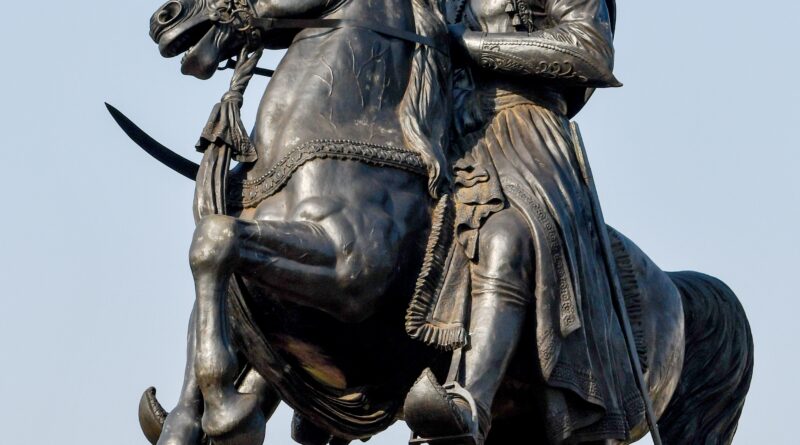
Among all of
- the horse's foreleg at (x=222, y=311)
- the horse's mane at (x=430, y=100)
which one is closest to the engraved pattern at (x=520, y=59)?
the horse's mane at (x=430, y=100)

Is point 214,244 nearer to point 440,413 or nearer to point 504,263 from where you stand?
point 440,413

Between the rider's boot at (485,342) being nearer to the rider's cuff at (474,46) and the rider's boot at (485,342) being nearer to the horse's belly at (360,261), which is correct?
the horse's belly at (360,261)

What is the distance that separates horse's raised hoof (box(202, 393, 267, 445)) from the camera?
1095cm

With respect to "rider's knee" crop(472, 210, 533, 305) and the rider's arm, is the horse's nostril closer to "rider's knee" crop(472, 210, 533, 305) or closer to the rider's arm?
the rider's arm

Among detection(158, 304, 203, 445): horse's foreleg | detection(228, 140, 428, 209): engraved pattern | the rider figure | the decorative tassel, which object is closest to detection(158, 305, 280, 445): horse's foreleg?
detection(158, 304, 203, 445): horse's foreleg

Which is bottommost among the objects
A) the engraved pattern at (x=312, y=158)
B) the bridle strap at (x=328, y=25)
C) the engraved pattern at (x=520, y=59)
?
the engraved pattern at (x=312, y=158)

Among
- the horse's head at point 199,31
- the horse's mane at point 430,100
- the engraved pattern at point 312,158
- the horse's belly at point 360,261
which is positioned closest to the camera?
the horse's belly at point 360,261

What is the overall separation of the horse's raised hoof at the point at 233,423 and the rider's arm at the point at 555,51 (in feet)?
7.76

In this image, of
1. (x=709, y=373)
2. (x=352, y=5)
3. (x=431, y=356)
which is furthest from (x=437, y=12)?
(x=709, y=373)

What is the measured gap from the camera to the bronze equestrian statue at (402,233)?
37.1ft

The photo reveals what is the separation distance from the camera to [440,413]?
11086 millimetres

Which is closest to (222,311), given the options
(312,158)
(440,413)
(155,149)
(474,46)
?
(312,158)

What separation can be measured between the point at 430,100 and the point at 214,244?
1527 mm

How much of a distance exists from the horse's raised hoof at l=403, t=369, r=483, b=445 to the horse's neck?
126 cm
